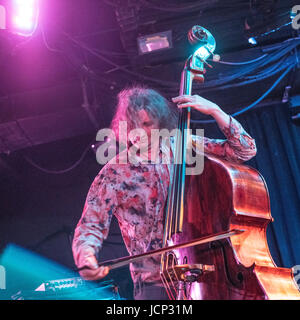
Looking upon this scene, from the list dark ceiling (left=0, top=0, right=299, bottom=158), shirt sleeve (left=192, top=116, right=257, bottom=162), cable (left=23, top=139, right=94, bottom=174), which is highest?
dark ceiling (left=0, top=0, right=299, bottom=158)

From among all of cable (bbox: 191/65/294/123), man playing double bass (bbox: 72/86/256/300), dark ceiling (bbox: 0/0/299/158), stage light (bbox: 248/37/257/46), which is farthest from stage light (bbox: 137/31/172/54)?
man playing double bass (bbox: 72/86/256/300)

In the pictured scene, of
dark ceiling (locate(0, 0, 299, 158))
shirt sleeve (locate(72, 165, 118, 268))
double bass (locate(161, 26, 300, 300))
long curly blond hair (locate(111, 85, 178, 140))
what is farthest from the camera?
dark ceiling (locate(0, 0, 299, 158))

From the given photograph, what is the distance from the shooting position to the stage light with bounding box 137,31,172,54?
3.35 metres

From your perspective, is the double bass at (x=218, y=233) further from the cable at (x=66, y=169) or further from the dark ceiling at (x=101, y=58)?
the cable at (x=66, y=169)

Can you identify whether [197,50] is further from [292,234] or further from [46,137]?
[46,137]

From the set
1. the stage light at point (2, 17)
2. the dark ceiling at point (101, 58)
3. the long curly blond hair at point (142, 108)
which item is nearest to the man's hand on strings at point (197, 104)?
A: the long curly blond hair at point (142, 108)

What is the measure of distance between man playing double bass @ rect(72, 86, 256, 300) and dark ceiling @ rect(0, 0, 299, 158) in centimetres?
176

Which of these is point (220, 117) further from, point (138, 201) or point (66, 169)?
point (66, 169)

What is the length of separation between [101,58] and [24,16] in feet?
2.48

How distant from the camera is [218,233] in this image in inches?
50.6

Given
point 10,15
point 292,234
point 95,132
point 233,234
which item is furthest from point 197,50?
point 95,132

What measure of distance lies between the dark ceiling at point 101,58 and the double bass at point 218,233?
6.38 ft

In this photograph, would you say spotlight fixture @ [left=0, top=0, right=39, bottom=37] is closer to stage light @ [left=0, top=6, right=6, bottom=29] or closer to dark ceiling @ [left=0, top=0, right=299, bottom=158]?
stage light @ [left=0, top=6, right=6, bottom=29]

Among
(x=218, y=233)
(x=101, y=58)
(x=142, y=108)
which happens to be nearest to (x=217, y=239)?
(x=218, y=233)
